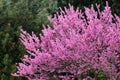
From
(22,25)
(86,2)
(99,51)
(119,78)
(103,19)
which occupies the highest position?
(86,2)

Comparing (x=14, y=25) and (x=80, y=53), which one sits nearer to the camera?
(x=80, y=53)

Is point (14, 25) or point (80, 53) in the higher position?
point (14, 25)

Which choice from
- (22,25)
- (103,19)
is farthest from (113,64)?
(22,25)

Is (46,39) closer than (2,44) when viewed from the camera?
Yes

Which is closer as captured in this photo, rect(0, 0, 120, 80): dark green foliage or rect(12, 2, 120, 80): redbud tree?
rect(12, 2, 120, 80): redbud tree

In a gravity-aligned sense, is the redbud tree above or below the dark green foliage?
below

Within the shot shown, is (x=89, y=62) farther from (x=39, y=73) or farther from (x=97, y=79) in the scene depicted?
(x=39, y=73)

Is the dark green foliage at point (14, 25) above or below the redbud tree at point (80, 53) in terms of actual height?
above

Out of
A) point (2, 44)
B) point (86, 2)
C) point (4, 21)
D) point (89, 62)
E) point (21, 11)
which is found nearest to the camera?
point (89, 62)

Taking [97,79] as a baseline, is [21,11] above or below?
above

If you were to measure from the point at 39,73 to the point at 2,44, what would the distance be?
0.81m

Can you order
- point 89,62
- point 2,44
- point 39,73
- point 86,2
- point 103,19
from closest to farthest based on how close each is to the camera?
point 89,62 < point 103,19 < point 39,73 < point 2,44 < point 86,2

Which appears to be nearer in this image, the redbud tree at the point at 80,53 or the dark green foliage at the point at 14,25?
the redbud tree at the point at 80,53

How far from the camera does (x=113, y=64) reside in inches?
170
